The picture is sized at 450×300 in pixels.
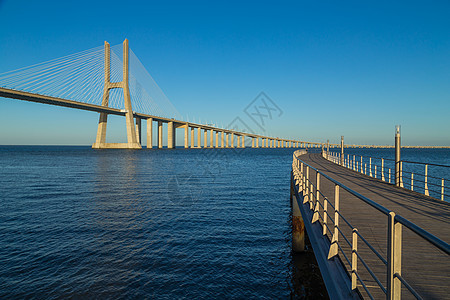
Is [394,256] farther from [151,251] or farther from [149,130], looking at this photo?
[149,130]

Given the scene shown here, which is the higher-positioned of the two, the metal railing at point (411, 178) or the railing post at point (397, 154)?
the railing post at point (397, 154)

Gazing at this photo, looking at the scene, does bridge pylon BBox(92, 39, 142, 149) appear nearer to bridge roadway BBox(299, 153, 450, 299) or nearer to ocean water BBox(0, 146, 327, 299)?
ocean water BBox(0, 146, 327, 299)

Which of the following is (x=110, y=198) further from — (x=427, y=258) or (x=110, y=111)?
(x=110, y=111)

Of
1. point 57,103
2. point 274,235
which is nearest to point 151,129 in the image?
point 57,103

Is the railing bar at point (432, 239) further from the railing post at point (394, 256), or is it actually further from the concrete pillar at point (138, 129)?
the concrete pillar at point (138, 129)

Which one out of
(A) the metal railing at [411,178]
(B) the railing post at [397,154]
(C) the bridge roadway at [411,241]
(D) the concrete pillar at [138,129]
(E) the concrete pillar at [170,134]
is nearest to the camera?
(C) the bridge roadway at [411,241]

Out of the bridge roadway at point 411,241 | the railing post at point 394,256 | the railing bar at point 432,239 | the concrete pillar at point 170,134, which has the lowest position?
the bridge roadway at point 411,241

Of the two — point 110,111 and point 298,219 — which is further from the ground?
point 110,111

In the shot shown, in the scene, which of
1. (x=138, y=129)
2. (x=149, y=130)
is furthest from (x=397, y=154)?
(x=149, y=130)

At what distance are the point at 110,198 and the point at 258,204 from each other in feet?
27.7

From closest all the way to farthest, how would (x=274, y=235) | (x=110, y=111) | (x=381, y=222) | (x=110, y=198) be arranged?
(x=381, y=222) < (x=274, y=235) < (x=110, y=198) < (x=110, y=111)

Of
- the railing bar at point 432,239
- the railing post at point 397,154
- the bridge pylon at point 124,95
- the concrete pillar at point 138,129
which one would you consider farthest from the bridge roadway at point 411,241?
the concrete pillar at point 138,129

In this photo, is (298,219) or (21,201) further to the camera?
(21,201)

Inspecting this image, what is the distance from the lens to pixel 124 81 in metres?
77.6
